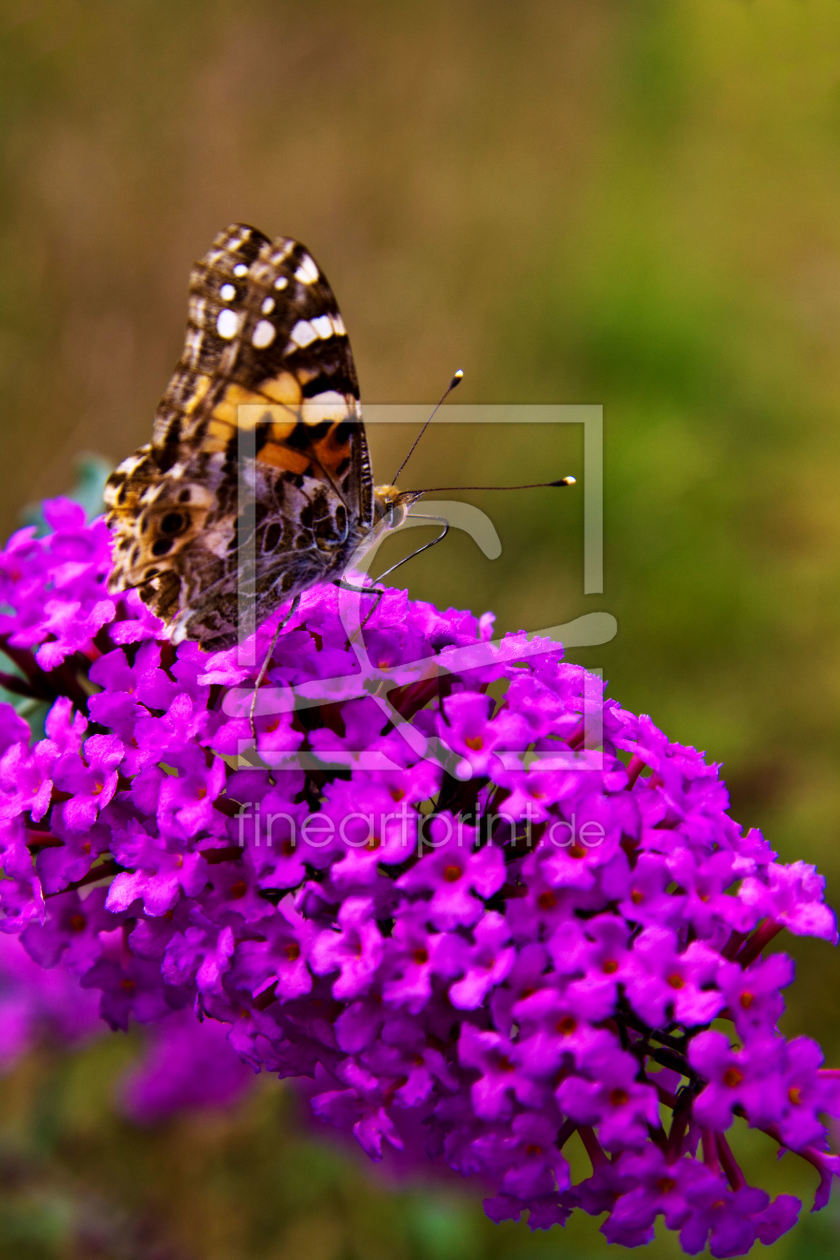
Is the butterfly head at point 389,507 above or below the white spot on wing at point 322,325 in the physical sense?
below

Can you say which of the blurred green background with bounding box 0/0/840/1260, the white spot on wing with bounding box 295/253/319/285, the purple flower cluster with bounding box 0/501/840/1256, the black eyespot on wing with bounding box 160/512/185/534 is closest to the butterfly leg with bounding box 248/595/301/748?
the purple flower cluster with bounding box 0/501/840/1256

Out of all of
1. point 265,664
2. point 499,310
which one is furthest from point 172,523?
point 499,310

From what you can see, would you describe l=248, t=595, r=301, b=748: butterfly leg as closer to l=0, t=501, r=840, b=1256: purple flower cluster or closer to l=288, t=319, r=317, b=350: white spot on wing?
l=0, t=501, r=840, b=1256: purple flower cluster

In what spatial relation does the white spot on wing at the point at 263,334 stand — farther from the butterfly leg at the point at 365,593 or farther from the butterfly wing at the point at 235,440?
the butterfly leg at the point at 365,593

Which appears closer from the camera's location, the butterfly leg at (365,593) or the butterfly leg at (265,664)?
the butterfly leg at (265,664)

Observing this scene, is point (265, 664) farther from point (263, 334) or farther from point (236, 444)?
point (263, 334)

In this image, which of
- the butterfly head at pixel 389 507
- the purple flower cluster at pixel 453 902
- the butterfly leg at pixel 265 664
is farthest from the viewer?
the butterfly head at pixel 389 507

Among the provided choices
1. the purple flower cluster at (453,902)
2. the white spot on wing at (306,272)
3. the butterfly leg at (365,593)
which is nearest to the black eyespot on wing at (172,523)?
the purple flower cluster at (453,902)
